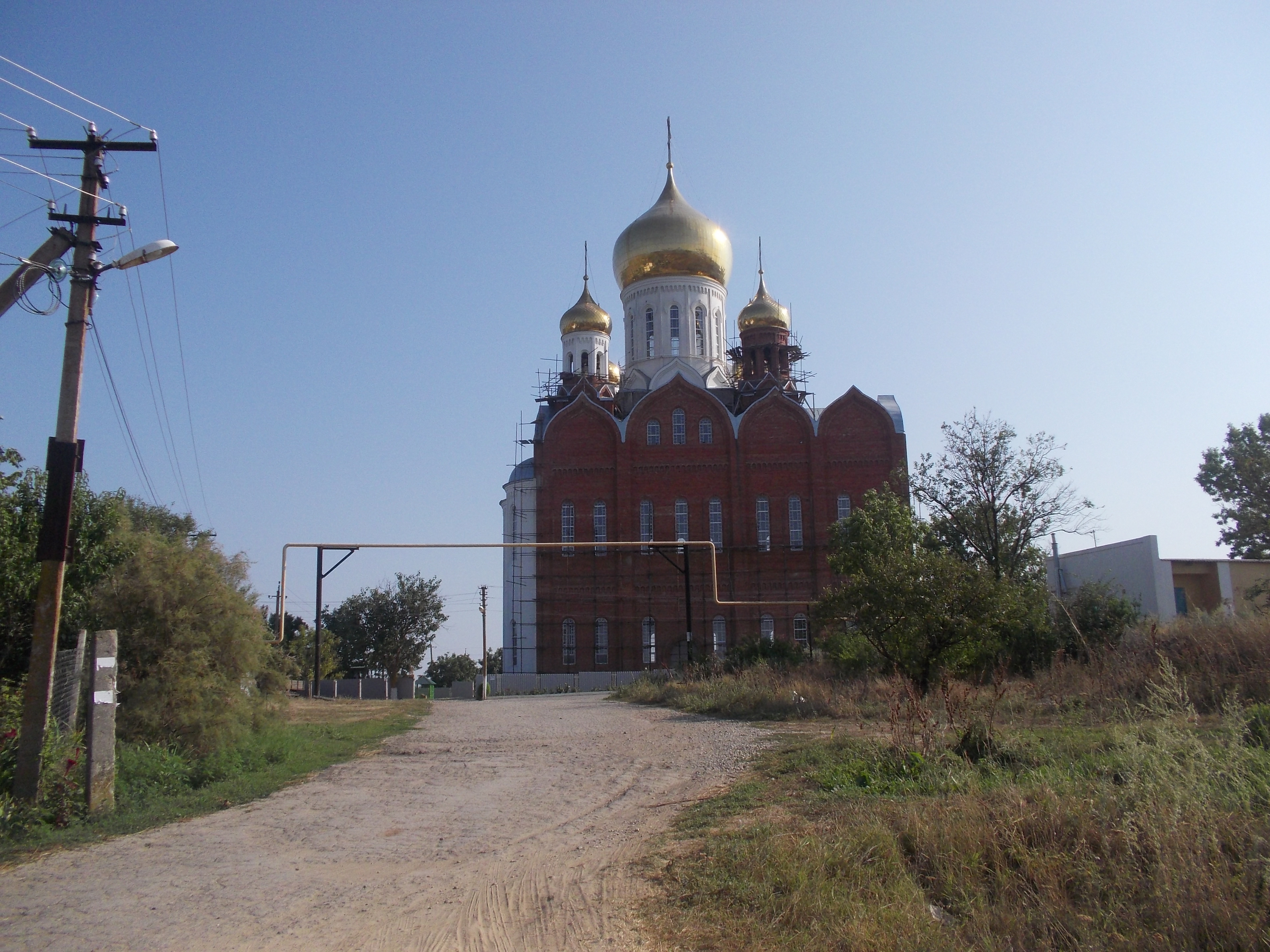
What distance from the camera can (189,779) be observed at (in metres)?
9.73

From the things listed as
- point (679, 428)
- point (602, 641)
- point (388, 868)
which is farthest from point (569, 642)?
point (388, 868)

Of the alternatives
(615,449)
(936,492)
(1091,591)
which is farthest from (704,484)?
(1091,591)

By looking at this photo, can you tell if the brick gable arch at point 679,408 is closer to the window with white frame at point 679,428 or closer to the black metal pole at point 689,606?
the window with white frame at point 679,428

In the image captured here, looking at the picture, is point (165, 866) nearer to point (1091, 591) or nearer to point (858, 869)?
point (858, 869)

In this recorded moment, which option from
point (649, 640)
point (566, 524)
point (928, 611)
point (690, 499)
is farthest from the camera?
point (690, 499)

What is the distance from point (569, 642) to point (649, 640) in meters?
3.10

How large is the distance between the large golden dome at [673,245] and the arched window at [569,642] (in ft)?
54.0

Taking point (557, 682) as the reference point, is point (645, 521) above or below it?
above

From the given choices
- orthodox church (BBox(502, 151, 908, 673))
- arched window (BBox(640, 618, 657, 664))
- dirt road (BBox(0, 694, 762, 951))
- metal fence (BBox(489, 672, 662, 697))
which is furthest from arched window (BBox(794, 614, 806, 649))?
dirt road (BBox(0, 694, 762, 951))

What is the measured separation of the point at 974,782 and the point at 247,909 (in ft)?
16.7

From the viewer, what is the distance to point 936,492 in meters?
28.6

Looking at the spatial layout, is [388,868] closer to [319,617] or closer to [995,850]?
[995,850]

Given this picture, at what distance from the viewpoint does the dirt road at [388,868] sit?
209 inches

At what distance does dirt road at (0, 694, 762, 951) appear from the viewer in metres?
5.32
